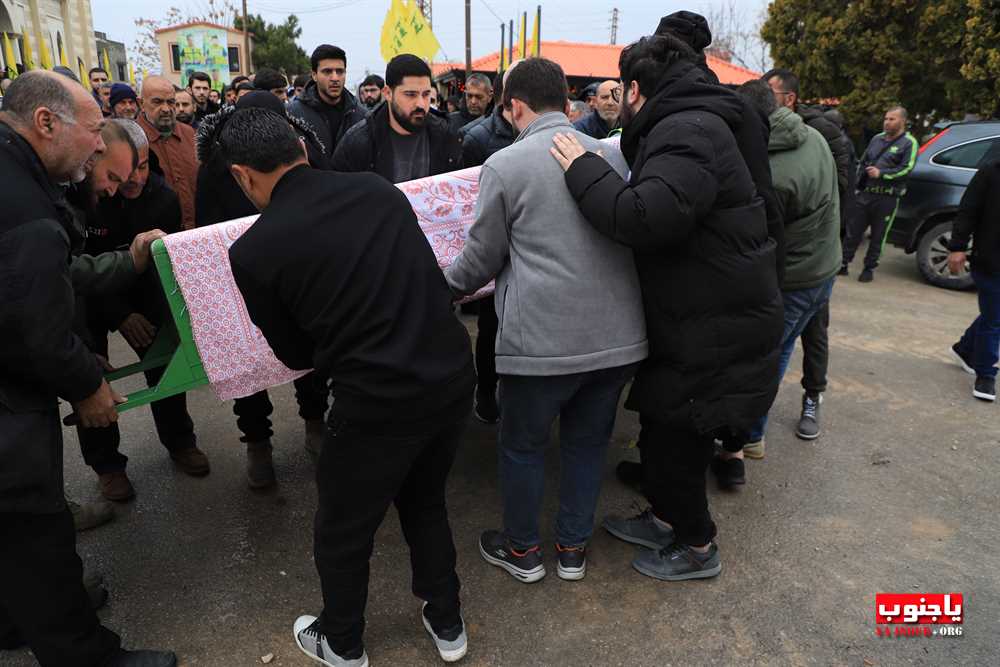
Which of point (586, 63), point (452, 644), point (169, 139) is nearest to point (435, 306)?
point (452, 644)

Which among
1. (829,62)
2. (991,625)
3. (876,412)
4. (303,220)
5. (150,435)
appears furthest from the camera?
(829,62)

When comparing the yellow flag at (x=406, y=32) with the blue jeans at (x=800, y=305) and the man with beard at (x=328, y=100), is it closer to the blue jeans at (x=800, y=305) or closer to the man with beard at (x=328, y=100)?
the man with beard at (x=328, y=100)

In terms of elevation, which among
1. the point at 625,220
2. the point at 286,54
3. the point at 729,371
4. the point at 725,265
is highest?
the point at 286,54

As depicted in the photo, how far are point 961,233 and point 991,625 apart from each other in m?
2.85

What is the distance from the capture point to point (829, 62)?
12.0m

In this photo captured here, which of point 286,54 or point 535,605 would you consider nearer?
point 535,605

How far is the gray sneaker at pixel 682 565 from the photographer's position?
2.74 m

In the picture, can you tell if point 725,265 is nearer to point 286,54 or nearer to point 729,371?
point 729,371

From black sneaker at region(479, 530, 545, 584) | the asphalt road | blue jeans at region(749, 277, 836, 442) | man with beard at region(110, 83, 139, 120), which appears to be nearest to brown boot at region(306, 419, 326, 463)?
the asphalt road

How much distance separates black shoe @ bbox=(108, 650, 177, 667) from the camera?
87.7 inches

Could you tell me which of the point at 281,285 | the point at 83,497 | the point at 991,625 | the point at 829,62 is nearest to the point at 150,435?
the point at 83,497

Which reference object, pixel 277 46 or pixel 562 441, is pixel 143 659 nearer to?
pixel 562 441

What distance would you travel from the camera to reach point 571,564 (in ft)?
9.03

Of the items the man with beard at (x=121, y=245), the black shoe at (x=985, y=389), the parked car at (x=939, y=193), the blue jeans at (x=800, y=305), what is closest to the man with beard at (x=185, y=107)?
the man with beard at (x=121, y=245)
